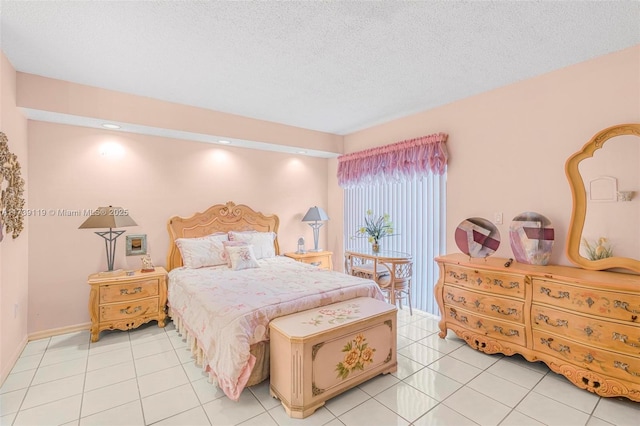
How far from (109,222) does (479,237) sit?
3.77m

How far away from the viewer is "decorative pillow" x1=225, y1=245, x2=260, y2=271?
138 inches

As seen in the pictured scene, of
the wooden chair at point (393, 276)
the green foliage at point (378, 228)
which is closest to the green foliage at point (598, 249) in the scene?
the wooden chair at point (393, 276)

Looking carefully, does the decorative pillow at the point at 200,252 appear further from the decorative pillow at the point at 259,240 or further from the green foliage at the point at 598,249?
the green foliage at the point at 598,249

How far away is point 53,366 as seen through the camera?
251 cm

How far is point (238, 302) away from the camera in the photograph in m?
2.34

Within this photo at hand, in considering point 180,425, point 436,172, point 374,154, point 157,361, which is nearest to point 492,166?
point 436,172

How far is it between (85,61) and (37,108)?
0.76 m

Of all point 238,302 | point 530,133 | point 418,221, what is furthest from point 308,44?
point 418,221

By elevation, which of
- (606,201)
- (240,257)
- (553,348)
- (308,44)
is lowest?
(553,348)

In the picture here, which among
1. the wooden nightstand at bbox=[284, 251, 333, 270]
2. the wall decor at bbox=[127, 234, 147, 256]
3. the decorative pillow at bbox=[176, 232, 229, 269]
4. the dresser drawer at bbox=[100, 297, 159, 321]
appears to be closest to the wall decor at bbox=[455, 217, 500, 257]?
the wooden nightstand at bbox=[284, 251, 333, 270]

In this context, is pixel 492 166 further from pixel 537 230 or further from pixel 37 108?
pixel 37 108

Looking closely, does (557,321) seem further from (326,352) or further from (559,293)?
(326,352)

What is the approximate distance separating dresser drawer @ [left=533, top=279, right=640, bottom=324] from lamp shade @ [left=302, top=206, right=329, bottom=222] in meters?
2.98

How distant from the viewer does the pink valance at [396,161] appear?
3473 mm
